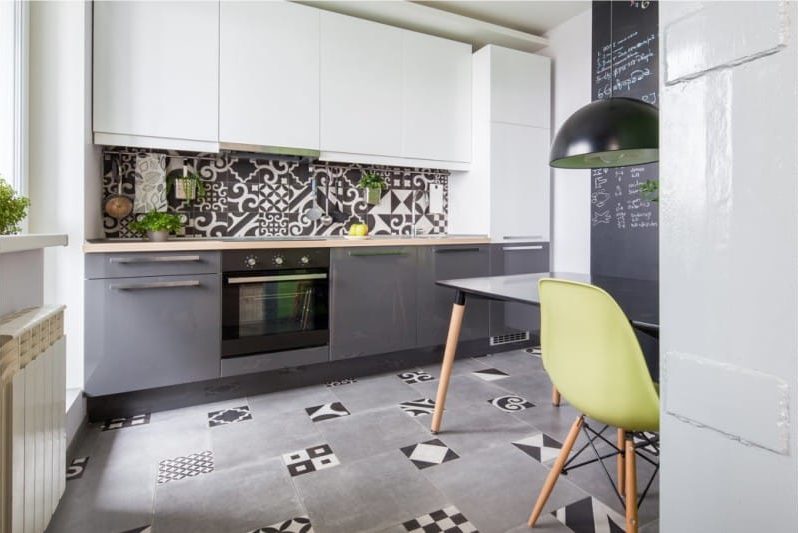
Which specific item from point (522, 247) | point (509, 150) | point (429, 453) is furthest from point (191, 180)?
point (522, 247)

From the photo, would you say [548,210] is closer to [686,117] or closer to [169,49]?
[169,49]

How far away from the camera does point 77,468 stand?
72.9 inches

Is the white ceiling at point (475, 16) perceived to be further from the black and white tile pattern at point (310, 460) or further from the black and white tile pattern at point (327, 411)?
the black and white tile pattern at point (310, 460)

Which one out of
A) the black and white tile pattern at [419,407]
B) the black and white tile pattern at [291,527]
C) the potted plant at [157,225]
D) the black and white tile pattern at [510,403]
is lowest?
the black and white tile pattern at [291,527]

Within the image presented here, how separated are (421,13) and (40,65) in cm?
231

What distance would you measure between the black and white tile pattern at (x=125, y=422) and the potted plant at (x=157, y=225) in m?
0.96

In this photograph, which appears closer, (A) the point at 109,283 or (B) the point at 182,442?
(B) the point at 182,442

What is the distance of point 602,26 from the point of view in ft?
11.3

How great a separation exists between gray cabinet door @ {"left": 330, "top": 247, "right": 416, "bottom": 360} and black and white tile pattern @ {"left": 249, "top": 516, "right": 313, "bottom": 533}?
4.53 feet

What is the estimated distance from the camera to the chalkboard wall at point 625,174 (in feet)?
10.1

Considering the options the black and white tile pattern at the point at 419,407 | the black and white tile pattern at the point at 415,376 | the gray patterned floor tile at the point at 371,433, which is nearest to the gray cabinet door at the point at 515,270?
the black and white tile pattern at the point at 415,376

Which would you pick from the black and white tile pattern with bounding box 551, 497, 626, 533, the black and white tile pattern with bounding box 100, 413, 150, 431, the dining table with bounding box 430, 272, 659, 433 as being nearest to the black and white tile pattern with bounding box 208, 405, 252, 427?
the black and white tile pattern with bounding box 100, 413, 150, 431

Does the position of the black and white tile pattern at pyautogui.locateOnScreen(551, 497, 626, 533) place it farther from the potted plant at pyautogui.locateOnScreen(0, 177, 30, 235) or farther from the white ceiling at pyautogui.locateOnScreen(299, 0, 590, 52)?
the white ceiling at pyautogui.locateOnScreen(299, 0, 590, 52)

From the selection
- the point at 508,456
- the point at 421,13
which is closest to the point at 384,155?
the point at 421,13
